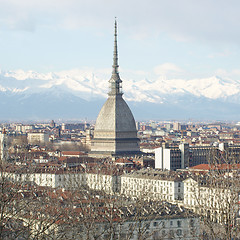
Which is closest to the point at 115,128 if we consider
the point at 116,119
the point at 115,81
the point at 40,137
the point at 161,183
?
the point at 116,119

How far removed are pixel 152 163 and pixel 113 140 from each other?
59.1 ft

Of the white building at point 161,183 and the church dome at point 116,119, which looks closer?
the white building at point 161,183

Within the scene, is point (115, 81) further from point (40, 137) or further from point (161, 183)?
point (40, 137)

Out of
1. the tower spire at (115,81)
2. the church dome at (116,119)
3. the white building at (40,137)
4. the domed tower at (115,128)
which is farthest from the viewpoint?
the white building at (40,137)

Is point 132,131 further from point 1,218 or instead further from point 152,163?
point 1,218

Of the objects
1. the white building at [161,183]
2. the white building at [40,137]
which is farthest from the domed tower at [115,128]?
the white building at [40,137]

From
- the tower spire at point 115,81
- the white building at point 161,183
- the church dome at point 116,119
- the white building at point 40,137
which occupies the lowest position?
the white building at point 161,183

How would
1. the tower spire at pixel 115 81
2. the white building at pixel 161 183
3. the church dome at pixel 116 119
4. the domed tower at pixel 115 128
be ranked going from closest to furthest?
the white building at pixel 161 183 → the domed tower at pixel 115 128 → the church dome at pixel 116 119 → the tower spire at pixel 115 81

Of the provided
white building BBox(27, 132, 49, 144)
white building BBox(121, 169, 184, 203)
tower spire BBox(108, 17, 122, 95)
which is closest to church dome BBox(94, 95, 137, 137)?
tower spire BBox(108, 17, 122, 95)

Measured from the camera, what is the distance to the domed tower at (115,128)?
12256cm

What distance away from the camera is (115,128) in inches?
4904

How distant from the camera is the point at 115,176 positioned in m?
80.9

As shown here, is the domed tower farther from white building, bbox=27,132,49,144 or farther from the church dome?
white building, bbox=27,132,49,144

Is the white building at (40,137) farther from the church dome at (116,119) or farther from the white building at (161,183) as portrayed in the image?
the white building at (161,183)
